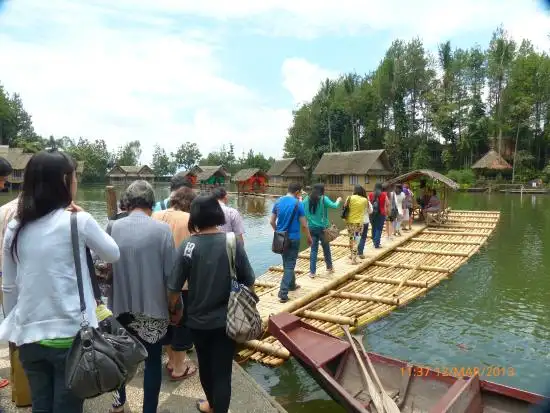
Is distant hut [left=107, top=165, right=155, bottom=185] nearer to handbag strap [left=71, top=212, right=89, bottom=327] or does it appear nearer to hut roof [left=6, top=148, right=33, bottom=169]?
hut roof [left=6, top=148, right=33, bottom=169]

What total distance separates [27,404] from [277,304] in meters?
4.32

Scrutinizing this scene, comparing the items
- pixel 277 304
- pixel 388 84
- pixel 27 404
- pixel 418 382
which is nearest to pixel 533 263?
pixel 277 304

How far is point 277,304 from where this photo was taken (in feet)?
24.1

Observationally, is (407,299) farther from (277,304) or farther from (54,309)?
(54,309)

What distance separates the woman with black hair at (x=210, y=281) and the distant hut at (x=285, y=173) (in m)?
49.4

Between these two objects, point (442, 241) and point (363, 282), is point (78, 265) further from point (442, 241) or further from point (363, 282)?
point (442, 241)

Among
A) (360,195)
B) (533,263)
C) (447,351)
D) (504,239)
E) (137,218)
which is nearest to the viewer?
(137,218)

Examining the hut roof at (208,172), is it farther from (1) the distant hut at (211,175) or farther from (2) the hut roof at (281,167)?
(2) the hut roof at (281,167)

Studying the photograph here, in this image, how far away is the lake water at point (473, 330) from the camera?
5.95 meters

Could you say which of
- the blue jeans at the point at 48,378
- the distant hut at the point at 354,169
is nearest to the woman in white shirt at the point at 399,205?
the blue jeans at the point at 48,378

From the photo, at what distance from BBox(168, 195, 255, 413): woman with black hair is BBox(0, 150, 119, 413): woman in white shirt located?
79 centimetres

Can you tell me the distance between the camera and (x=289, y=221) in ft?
23.3

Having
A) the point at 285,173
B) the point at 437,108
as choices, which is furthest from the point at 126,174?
the point at 437,108

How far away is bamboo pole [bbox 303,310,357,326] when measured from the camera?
22.5ft
